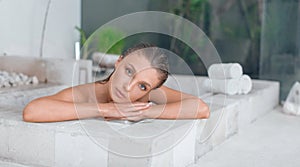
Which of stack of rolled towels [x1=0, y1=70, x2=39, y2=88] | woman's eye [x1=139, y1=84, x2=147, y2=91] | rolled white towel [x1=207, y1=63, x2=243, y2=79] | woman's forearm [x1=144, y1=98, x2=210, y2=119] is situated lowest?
stack of rolled towels [x1=0, y1=70, x2=39, y2=88]

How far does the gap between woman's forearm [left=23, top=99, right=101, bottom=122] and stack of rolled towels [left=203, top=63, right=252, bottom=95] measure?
4.33 ft

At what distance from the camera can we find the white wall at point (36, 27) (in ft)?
13.4

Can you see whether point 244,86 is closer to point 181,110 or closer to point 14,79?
point 181,110

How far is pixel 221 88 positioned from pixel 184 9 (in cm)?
227

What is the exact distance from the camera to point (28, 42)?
4.39 meters

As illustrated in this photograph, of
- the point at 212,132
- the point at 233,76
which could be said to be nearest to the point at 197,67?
the point at 233,76

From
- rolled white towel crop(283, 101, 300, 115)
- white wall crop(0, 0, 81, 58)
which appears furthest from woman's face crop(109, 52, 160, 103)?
white wall crop(0, 0, 81, 58)

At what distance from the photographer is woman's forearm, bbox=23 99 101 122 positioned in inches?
75.0

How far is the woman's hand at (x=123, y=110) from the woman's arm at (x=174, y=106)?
0.04 metres

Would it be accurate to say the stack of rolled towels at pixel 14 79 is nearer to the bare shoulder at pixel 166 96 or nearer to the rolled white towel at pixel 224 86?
the rolled white towel at pixel 224 86

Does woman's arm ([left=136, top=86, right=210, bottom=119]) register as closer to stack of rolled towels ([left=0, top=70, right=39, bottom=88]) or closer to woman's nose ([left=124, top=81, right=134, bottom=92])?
woman's nose ([left=124, top=81, right=134, bottom=92])

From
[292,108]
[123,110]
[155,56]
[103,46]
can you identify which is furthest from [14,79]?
[292,108]

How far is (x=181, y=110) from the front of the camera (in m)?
2.07

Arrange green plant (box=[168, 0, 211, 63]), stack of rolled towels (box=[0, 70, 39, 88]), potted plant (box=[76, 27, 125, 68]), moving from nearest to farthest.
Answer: potted plant (box=[76, 27, 125, 68]) < stack of rolled towels (box=[0, 70, 39, 88]) < green plant (box=[168, 0, 211, 63])
